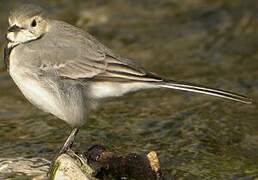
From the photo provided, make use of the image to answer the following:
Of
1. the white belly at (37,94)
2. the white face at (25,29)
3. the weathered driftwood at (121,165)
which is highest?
the white face at (25,29)

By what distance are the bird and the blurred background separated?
0.89 meters

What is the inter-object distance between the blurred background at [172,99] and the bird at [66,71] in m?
0.89

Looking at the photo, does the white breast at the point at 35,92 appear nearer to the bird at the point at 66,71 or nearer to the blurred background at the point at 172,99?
the bird at the point at 66,71

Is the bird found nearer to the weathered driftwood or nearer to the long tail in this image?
the long tail

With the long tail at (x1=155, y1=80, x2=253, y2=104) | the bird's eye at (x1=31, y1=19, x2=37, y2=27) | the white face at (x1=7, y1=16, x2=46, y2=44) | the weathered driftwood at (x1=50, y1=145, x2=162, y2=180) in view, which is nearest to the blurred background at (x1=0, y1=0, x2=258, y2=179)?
the weathered driftwood at (x1=50, y1=145, x2=162, y2=180)

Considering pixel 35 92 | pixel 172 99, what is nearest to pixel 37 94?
pixel 35 92

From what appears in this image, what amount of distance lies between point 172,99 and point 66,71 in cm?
292

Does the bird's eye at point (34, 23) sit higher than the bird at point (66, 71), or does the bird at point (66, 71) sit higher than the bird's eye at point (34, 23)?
the bird's eye at point (34, 23)

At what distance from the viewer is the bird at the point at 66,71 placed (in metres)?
8.20

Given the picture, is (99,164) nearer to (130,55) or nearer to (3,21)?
(130,55)

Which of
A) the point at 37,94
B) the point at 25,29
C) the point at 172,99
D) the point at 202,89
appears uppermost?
the point at 25,29

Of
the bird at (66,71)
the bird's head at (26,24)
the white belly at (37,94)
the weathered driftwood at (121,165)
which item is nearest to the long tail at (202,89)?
the bird at (66,71)

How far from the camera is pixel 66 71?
27.7ft

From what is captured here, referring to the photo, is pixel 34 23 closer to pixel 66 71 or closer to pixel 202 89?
pixel 66 71
